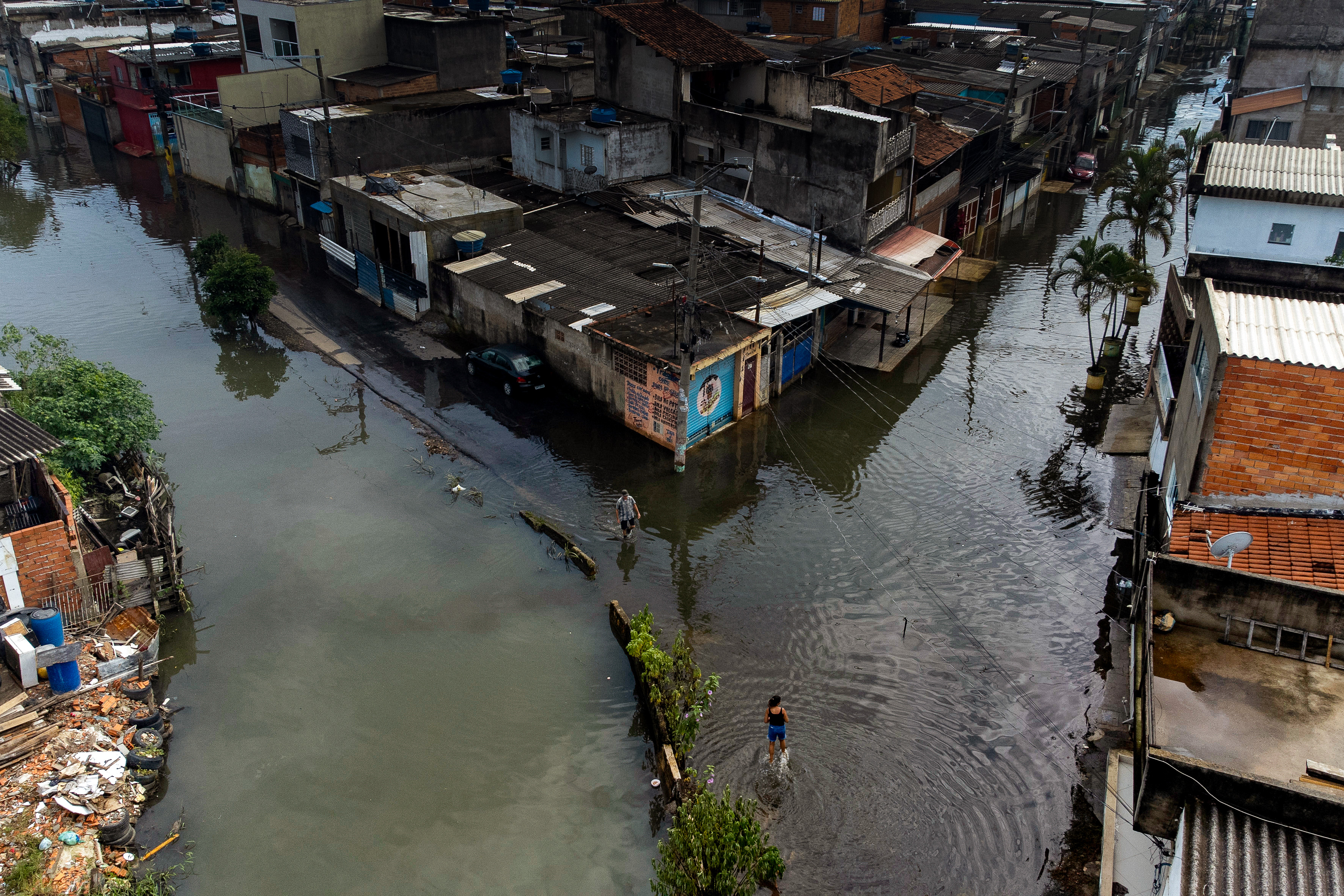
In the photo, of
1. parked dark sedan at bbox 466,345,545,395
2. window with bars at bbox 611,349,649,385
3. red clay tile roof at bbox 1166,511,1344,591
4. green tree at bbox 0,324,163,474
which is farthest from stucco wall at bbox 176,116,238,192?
red clay tile roof at bbox 1166,511,1344,591

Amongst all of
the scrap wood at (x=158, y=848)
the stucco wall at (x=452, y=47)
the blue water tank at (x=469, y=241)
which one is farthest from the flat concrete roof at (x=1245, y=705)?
the stucco wall at (x=452, y=47)

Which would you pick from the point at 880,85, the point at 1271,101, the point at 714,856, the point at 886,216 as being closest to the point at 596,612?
the point at 714,856

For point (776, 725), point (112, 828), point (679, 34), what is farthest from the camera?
point (679, 34)

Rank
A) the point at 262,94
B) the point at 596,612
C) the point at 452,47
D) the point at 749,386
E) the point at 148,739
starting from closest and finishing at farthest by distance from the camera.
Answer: the point at 148,739 < the point at 596,612 < the point at 749,386 < the point at 452,47 < the point at 262,94

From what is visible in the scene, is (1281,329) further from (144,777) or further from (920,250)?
(144,777)

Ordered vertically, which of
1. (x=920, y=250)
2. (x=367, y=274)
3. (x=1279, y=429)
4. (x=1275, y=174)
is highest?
(x=1275, y=174)

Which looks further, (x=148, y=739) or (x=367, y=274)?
(x=367, y=274)

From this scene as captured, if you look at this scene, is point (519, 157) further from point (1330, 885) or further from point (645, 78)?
point (1330, 885)

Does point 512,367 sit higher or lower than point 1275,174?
lower
